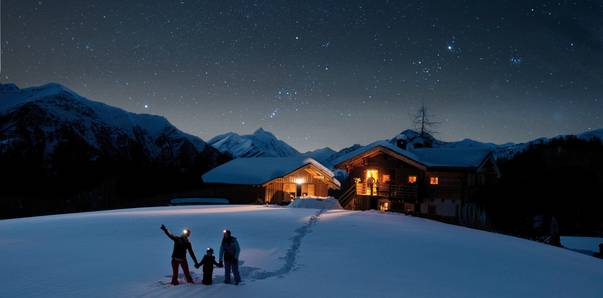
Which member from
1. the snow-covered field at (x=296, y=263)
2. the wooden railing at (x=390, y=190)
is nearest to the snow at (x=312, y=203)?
the wooden railing at (x=390, y=190)

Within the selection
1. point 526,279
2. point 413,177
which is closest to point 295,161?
point 413,177

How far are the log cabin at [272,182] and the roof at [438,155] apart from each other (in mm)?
6447

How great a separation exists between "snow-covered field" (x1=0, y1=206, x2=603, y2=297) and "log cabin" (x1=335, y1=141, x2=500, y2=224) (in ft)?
56.2

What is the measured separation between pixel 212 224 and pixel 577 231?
140 ft

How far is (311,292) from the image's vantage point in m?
9.35

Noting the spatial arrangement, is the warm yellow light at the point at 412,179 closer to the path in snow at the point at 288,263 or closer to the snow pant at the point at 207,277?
the path in snow at the point at 288,263

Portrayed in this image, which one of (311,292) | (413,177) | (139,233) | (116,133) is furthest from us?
(116,133)

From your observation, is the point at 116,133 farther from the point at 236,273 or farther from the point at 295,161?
the point at 236,273

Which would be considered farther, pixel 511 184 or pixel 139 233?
pixel 511 184

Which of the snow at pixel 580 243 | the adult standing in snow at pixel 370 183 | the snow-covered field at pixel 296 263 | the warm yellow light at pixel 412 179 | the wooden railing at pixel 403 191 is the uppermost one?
the warm yellow light at pixel 412 179

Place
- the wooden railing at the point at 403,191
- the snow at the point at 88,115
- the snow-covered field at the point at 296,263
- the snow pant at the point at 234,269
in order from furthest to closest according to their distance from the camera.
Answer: the snow at the point at 88,115, the wooden railing at the point at 403,191, the snow pant at the point at 234,269, the snow-covered field at the point at 296,263

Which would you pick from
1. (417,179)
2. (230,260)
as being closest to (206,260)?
(230,260)

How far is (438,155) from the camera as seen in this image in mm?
38125

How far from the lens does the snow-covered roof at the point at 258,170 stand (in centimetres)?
4344
